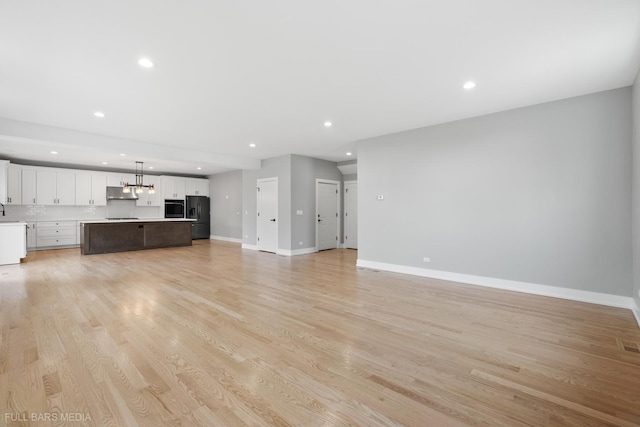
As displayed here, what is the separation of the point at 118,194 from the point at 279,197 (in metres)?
6.07

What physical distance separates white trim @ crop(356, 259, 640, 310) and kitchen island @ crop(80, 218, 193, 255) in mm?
6859

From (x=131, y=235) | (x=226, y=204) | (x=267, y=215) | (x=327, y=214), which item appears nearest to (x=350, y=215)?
(x=327, y=214)

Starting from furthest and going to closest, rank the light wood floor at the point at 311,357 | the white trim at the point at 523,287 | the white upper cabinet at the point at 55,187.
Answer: the white upper cabinet at the point at 55,187
the white trim at the point at 523,287
the light wood floor at the point at 311,357

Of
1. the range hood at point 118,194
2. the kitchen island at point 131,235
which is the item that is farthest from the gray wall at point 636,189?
the range hood at point 118,194

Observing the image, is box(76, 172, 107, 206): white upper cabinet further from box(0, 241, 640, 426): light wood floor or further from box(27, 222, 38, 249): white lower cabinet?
box(0, 241, 640, 426): light wood floor

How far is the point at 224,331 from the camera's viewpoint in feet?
9.32

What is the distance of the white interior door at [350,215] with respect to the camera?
8812mm

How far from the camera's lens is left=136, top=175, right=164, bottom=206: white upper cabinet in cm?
1035

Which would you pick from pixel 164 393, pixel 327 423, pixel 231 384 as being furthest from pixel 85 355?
pixel 327 423

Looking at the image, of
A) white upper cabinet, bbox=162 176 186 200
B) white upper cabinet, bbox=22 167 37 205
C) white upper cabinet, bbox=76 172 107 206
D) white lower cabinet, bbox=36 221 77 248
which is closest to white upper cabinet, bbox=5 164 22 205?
white upper cabinet, bbox=22 167 37 205

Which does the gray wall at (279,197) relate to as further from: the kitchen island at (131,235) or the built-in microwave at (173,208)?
the built-in microwave at (173,208)

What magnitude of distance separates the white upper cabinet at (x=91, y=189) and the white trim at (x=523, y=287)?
938cm

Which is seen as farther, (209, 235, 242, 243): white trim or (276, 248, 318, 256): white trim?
(209, 235, 242, 243): white trim

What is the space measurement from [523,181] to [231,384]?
14.9 feet
